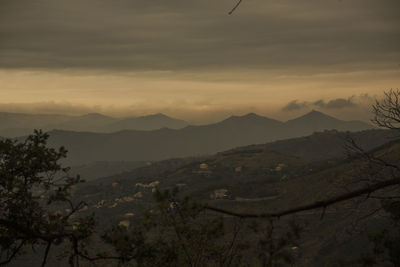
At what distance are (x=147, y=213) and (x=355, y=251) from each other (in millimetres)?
101408

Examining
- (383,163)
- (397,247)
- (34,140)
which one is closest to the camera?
(383,163)

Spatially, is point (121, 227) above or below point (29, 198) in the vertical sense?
below

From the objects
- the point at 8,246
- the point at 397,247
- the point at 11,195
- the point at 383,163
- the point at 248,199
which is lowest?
the point at 248,199

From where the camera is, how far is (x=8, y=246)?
39.8ft

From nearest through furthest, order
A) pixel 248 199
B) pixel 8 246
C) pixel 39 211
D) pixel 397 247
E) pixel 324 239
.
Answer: pixel 8 246 → pixel 39 211 → pixel 397 247 → pixel 324 239 → pixel 248 199

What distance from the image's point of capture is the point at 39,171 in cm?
1415

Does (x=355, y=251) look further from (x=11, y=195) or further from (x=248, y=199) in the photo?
(x=11, y=195)

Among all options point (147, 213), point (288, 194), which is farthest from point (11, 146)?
point (288, 194)

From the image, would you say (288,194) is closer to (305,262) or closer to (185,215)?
(305,262)

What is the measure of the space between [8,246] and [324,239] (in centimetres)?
11255

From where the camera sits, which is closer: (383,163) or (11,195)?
(383,163)

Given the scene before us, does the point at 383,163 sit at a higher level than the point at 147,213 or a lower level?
higher

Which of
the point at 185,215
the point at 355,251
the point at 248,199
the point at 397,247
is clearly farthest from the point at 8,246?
the point at 248,199

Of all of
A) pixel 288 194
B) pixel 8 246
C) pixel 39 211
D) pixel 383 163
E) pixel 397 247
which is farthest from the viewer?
pixel 288 194
